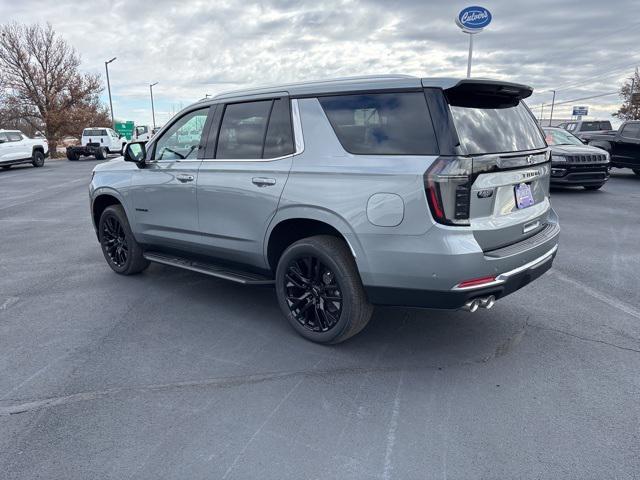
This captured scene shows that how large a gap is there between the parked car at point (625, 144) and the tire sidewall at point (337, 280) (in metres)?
14.4

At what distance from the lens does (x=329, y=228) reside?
3734 millimetres

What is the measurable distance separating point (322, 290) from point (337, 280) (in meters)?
0.25

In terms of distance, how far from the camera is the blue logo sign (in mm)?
15023

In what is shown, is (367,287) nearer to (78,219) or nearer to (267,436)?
(267,436)

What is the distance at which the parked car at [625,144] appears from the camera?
47.9 ft

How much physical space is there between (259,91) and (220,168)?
0.74 m

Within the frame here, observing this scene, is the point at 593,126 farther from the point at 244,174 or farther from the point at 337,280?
the point at 337,280

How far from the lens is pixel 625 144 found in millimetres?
14805

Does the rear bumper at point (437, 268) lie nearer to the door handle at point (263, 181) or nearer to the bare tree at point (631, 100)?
the door handle at point (263, 181)

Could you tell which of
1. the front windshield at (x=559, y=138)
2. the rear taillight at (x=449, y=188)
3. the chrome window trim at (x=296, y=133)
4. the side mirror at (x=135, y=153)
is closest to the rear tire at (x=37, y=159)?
the side mirror at (x=135, y=153)

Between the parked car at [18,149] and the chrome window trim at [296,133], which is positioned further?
the parked car at [18,149]

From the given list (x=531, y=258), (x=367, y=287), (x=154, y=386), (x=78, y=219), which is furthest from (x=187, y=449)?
(x=78, y=219)

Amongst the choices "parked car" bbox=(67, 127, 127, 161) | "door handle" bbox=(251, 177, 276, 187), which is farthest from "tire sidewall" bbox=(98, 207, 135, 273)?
"parked car" bbox=(67, 127, 127, 161)

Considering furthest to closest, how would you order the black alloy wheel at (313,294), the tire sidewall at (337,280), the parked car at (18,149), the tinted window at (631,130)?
the parked car at (18,149) → the tinted window at (631,130) → the black alloy wheel at (313,294) → the tire sidewall at (337,280)
